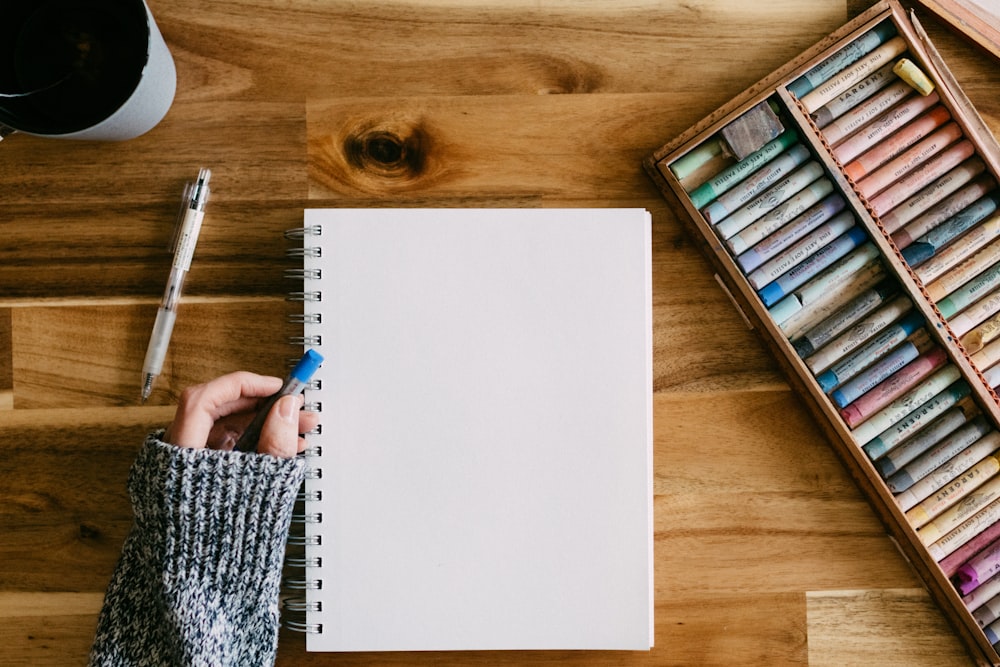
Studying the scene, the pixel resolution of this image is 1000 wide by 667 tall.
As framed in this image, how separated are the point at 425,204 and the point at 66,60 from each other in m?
0.32

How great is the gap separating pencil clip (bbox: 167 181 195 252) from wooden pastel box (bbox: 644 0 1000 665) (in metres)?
0.41

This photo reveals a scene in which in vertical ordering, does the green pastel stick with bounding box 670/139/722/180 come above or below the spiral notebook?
above

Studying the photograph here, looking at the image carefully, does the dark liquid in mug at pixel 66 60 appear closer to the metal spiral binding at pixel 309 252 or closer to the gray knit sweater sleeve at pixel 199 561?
the metal spiral binding at pixel 309 252

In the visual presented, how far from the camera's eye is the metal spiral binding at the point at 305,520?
68 centimetres

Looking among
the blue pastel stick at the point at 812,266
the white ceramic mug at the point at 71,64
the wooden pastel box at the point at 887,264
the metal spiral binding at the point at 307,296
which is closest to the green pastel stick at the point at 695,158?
the wooden pastel box at the point at 887,264

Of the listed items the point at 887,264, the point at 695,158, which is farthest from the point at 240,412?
the point at 887,264

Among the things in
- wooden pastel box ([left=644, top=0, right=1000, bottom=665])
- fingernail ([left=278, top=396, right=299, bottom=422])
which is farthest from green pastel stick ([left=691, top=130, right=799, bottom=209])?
fingernail ([left=278, top=396, right=299, bottom=422])

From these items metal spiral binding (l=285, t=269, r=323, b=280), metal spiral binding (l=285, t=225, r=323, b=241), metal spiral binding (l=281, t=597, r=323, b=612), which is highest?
metal spiral binding (l=285, t=225, r=323, b=241)

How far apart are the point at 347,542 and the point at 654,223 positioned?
39cm

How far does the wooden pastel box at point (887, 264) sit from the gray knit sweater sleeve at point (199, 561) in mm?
430

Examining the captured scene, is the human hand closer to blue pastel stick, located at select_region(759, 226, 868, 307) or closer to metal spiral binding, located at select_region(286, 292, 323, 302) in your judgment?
metal spiral binding, located at select_region(286, 292, 323, 302)

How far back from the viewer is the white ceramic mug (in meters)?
0.65

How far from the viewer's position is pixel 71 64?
2.15ft

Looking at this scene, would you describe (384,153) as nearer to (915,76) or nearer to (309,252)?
(309,252)
